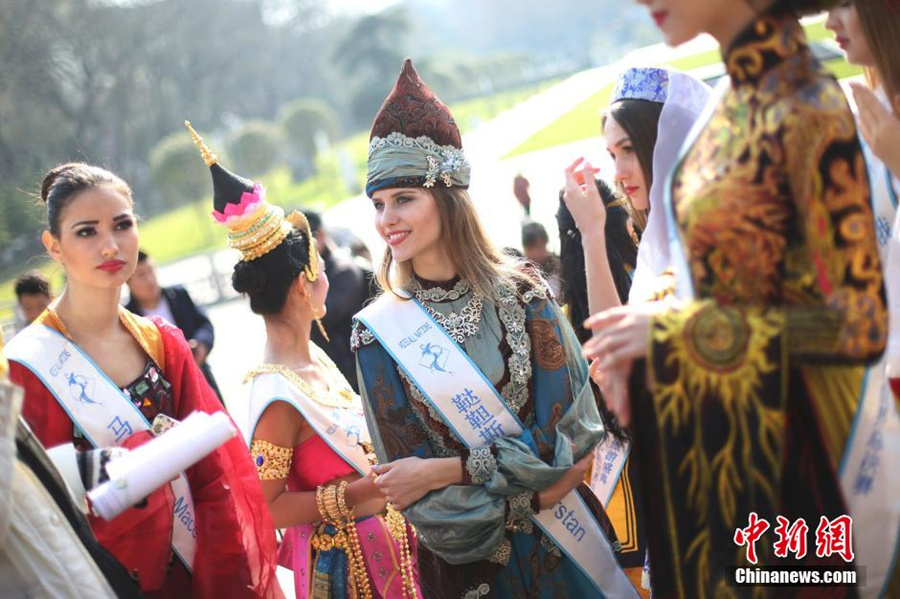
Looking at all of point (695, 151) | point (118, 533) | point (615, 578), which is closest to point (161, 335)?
point (118, 533)

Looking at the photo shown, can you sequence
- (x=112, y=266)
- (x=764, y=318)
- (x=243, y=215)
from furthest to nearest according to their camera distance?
1. (x=243, y=215)
2. (x=112, y=266)
3. (x=764, y=318)

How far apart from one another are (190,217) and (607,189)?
3277 centimetres

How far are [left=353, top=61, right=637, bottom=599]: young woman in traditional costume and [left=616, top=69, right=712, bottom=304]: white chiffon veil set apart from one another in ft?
1.22

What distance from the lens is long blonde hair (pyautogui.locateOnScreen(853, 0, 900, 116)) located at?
2.18m

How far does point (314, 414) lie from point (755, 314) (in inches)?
65.4

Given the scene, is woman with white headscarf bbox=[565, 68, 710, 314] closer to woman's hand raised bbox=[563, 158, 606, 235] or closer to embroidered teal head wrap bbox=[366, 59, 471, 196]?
woman's hand raised bbox=[563, 158, 606, 235]

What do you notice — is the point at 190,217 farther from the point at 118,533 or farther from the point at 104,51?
the point at 118,533

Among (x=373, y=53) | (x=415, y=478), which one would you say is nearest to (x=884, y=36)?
(x=415, y=478)

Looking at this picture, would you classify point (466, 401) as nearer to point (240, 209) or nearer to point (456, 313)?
point (456, 313)

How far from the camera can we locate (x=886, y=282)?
2.13 meters

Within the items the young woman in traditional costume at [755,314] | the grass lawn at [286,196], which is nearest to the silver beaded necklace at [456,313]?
the young woman in traditional costume at [755,314]

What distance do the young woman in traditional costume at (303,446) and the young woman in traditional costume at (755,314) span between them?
51.8 inches

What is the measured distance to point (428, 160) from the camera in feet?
8.69

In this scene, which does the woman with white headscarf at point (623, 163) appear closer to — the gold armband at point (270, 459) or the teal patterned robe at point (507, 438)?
the teal patterned robe at point (507, 438)
